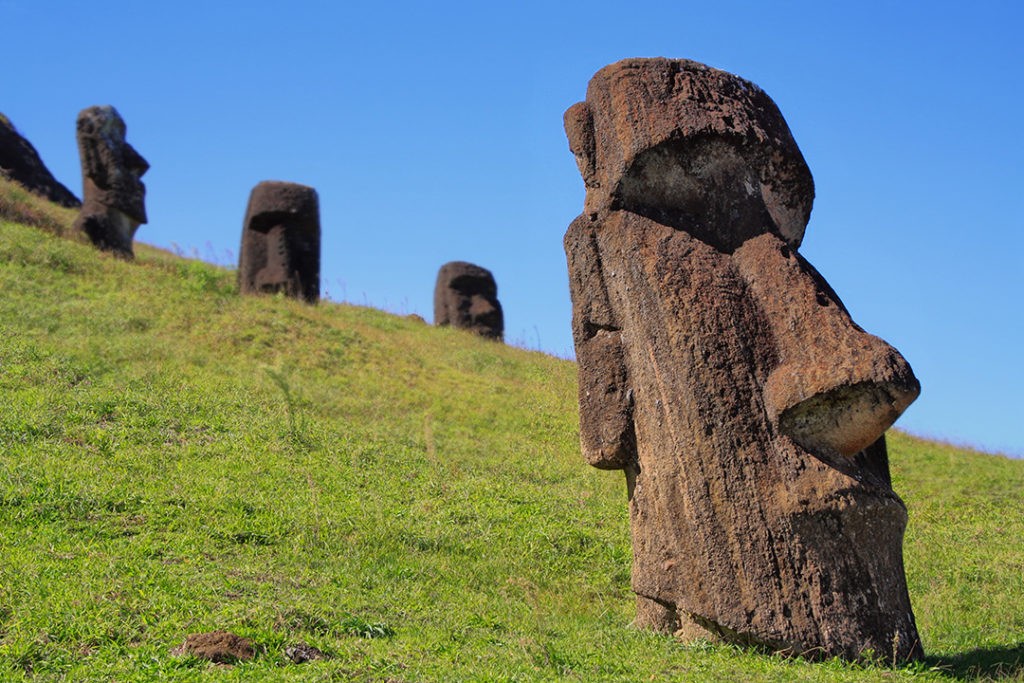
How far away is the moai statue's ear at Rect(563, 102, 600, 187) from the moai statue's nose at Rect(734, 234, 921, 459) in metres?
1.38

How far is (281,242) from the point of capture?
22.3 meters

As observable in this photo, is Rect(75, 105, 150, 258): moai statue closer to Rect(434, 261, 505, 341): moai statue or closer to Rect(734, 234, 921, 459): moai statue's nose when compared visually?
Rect(434, 261, 505, 341): moai statue

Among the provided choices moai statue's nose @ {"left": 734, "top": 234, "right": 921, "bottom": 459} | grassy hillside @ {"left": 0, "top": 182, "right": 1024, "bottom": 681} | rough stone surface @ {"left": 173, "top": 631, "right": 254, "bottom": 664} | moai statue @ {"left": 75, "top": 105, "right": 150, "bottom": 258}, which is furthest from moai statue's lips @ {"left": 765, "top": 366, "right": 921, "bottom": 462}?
moai statue @ {"left": 75, "top": 105, "right": 150, "bottom": 258}

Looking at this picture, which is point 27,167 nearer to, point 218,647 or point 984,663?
point 218,647

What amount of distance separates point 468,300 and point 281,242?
24.9 feet

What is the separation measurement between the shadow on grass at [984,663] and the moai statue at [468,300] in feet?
70.6

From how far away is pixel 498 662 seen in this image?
5.65m

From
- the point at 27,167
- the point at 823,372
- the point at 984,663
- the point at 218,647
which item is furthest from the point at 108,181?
the point at 984,663

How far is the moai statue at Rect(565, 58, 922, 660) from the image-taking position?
5992 mm

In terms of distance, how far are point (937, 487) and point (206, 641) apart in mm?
10947

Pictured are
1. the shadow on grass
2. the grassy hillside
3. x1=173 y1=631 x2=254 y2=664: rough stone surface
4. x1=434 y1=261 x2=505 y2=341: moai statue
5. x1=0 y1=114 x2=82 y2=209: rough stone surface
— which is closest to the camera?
x1=173 y1=631 x2=254 y2=664: rough stone surface

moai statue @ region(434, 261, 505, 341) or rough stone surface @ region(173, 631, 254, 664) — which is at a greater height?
moai statue @ region(434, 261, 505, 341)

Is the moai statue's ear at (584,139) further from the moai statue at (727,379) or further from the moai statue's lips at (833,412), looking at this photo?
the moai statue's lips at (833,412)

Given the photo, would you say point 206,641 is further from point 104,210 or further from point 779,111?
point 104,210
